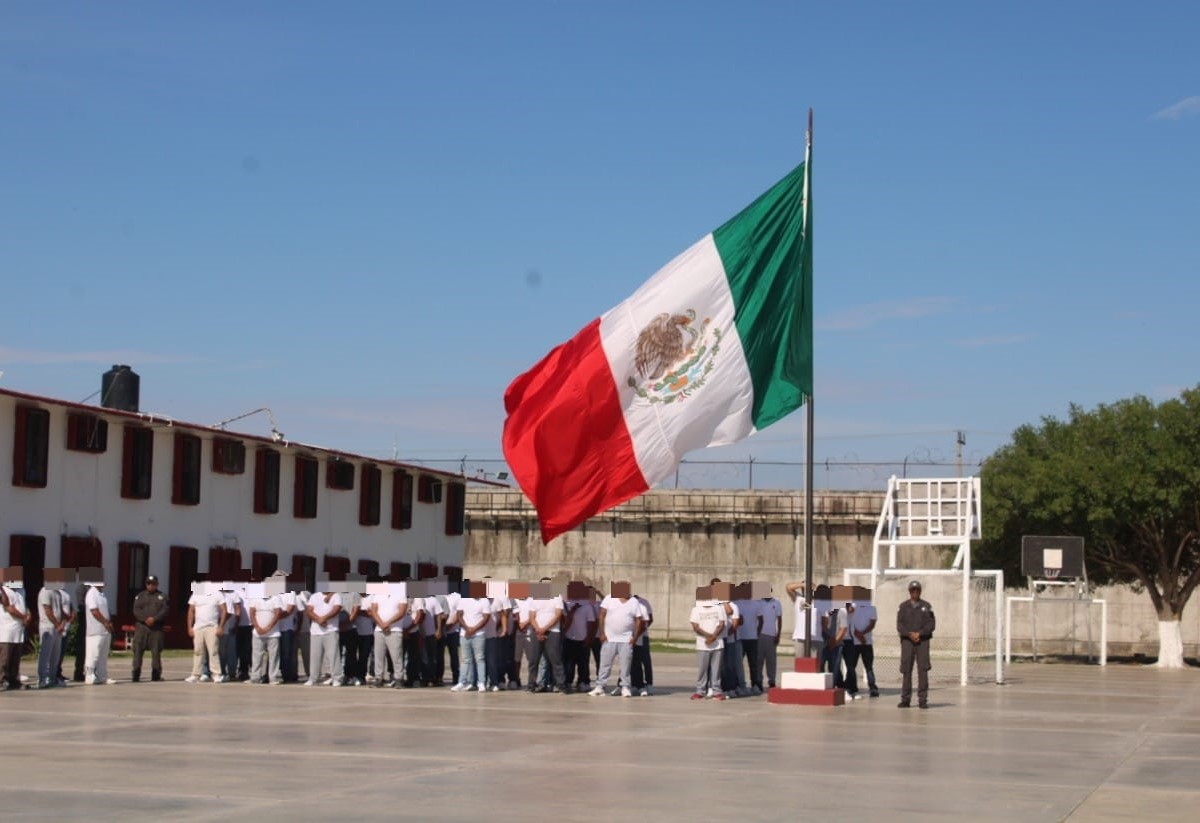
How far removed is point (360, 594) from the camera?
2597 cm

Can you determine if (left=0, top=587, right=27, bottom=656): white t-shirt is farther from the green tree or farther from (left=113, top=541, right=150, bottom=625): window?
the green tree

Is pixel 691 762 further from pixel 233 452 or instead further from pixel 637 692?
pixel 233 452

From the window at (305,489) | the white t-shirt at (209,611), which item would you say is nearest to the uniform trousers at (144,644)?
the white t-shirt at (209,611)

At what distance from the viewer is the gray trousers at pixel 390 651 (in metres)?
24.8

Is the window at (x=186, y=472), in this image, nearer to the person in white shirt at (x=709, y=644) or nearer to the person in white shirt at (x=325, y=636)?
the person in white shirt at (x=325, y=636)

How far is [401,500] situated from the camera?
49.3 metres

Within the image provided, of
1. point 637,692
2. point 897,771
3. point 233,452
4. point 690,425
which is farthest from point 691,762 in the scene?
point 233,452

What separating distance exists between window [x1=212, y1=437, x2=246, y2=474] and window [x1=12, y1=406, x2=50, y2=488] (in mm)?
5961

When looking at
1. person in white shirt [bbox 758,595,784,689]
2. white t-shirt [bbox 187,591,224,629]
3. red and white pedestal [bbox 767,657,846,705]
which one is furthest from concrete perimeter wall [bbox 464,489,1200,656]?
red and white pedestal [bbox 767,657,846,705]

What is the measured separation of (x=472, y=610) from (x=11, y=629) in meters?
6.17

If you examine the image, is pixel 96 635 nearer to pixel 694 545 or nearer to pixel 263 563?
pixel 263 563

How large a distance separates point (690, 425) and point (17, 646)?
962 centimetres

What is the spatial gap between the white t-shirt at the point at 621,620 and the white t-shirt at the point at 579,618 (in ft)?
3.62

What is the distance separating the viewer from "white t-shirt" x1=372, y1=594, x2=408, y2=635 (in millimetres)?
24594
